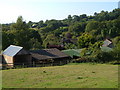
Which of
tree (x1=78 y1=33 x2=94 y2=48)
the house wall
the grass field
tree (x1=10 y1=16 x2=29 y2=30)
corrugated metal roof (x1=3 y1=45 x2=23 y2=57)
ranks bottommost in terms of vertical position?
the grass field

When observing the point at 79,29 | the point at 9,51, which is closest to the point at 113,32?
the point at 79,29

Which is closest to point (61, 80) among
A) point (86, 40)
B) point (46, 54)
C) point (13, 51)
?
point (13, 51)

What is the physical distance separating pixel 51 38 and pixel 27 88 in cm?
4790

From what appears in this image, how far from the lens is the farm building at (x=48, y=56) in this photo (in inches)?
1152

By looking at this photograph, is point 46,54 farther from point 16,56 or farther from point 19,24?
point 19,24

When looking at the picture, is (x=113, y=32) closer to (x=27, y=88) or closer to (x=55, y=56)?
(x=55, y=56)

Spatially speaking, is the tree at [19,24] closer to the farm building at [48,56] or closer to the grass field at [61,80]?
the farm building at [48,56]

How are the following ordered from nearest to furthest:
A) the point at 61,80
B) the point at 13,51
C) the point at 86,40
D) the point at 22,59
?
the point at 61,80
the point at 13,51
the point at 22,59
the point at 86,40

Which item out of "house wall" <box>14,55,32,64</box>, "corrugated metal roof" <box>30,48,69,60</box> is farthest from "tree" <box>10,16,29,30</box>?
"house wall" <box>14,55,32,64</box>

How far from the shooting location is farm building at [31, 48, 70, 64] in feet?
96.0

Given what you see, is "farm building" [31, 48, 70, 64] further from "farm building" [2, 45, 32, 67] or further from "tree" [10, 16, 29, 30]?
"tree" [10, 16, 29, 30]

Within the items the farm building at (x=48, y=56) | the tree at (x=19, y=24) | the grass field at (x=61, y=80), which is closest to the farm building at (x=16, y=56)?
the farm building at (x=48, y=56)

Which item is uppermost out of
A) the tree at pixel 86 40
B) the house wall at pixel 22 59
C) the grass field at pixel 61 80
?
the tree at pixel 86 40

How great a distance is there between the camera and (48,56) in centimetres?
3048
